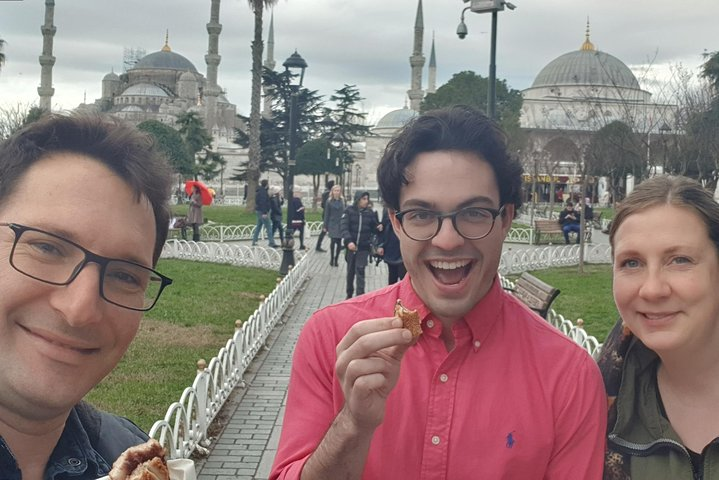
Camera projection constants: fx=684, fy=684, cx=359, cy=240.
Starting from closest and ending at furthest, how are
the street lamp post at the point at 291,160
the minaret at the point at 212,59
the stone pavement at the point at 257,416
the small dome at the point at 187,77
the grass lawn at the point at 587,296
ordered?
the stone pavement at the point at 257,416
the grass lawn at the point at 587,296
the street lamp post at the point at 291,160
the minaret at the point at 212,59
the small dome at the point at 187,77

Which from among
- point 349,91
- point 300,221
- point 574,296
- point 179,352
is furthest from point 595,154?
point 349,91

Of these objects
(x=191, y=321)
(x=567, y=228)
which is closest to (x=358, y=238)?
(x=191, y=321)

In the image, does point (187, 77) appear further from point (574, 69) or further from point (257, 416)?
point (257, 416)

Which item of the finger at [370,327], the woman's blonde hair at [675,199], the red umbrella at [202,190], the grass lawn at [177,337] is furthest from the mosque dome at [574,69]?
the finger at [370,327]

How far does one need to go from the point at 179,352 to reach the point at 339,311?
20.3ft

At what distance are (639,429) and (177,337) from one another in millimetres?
7259

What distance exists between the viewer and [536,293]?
7246 mm

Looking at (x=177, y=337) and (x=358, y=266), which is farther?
(x=358, y=266)

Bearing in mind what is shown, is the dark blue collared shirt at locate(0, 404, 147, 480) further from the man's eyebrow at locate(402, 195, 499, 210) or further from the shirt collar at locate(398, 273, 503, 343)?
the man's eyebrow at locate(402, 195, 499, 210)

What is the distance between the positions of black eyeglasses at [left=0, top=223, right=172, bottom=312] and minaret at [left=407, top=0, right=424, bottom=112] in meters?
71.2

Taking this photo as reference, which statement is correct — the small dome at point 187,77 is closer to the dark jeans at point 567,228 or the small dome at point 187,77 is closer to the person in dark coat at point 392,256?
the dark jeans at point 567,228

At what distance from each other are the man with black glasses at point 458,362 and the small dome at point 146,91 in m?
86.4

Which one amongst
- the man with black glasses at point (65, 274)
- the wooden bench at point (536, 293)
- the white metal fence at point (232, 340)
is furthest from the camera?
the wooden bench at point (536, 293)

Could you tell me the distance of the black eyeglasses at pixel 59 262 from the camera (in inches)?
52.2
